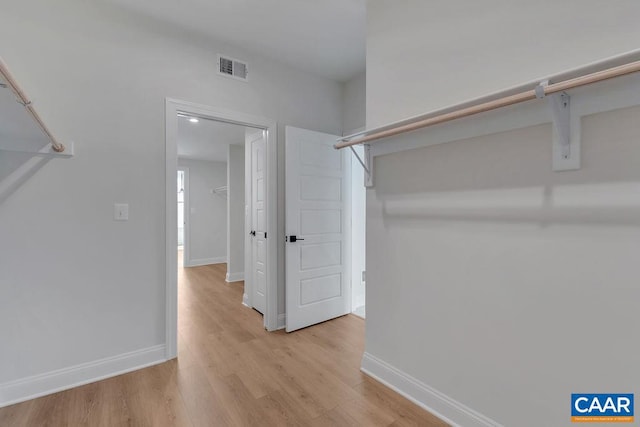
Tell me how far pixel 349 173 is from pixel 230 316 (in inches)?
82.4

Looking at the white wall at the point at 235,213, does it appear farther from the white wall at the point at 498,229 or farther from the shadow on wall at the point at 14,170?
the white wall at the point at 498,229

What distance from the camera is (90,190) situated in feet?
6.46

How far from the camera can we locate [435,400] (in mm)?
1604

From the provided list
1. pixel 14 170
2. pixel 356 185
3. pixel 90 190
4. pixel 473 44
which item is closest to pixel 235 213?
pixel 356 185

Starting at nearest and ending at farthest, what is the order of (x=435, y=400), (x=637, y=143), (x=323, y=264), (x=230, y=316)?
(x=637, y=143) → (x=435, y=400) → (x=323, y=264) → (x=230, y=316)

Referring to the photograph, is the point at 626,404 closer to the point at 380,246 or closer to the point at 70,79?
the point at 380,246

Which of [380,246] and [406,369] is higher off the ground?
[380,246]

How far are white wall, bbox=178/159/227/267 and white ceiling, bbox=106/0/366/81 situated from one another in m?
4.41

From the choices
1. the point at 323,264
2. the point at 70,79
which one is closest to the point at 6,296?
the point at 70,79

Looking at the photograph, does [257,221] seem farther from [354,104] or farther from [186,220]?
[186,220]

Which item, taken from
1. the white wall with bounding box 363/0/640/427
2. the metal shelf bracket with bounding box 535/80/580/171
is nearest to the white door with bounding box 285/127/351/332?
the white wall with bounding box 363/0/640/427

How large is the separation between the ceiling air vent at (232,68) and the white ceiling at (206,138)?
0.93m

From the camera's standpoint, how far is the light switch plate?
2.05 meters

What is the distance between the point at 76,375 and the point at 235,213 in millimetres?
3326
